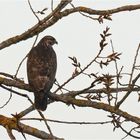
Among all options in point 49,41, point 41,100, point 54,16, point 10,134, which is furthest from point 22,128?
point 49,41

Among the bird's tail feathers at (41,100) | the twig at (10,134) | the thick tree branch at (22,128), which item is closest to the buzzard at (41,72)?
the bird's tail feathers at (41,100)

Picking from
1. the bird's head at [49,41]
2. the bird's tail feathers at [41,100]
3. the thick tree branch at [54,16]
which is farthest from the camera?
the bird's head at [49,41]

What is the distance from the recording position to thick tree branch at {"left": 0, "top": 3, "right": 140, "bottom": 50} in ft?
18.5

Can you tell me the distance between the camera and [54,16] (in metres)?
5.79

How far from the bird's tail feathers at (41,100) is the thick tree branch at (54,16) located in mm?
1456

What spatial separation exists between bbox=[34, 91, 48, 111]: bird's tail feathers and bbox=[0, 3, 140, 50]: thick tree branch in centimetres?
146

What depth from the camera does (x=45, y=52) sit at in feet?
28.3

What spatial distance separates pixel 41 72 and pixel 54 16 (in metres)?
2.13

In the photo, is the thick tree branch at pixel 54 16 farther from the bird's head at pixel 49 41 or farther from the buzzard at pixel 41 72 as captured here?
the bird's head at pixel 49 41

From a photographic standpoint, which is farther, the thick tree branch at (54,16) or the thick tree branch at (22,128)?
the thick tree branch at (54,16)

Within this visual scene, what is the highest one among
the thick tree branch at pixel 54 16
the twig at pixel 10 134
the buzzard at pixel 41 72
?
the buzzard at pixel 41 72

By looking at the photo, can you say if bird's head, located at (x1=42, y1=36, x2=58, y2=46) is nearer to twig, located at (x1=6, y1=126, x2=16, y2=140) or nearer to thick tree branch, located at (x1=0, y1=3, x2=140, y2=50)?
thick tree branch, located at (x1=0, y1=3, x2=140, y2=50)

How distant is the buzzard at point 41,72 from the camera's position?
23.9 feet

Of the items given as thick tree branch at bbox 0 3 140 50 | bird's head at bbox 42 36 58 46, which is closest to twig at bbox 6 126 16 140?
thick tree branch at bbox 0 3 140 50
